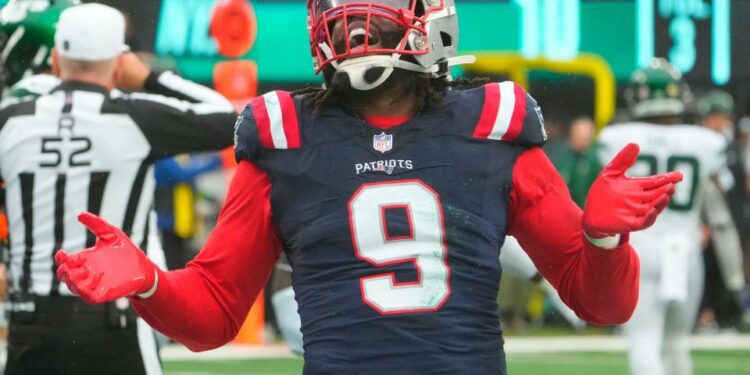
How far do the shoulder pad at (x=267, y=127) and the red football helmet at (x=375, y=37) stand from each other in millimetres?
117

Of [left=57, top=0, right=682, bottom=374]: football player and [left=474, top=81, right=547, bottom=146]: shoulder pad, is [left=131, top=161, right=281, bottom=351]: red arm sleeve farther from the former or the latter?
[left=474, top=81, right=547, bottom=146]: shoulder pad

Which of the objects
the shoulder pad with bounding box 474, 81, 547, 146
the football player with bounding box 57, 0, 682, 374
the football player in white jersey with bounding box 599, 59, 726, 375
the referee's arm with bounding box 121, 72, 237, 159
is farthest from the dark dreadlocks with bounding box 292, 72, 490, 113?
the football player in white jersey with bounding box 599, 59, 726, 375

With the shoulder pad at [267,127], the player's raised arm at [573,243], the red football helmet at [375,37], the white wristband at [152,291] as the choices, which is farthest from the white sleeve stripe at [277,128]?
the player's raised arm at [573,243]

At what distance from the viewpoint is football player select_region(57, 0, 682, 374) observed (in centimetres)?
305

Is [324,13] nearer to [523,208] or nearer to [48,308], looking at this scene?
[523,208]

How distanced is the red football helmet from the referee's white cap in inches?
60.1

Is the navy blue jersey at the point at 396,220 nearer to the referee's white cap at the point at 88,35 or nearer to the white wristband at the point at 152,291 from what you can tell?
the white wristband at the point at 152,291

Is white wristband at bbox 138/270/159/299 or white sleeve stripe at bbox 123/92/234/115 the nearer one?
white wristband at bbox 138/270/159/299

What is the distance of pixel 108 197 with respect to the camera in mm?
4527

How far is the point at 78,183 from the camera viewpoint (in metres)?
4.50

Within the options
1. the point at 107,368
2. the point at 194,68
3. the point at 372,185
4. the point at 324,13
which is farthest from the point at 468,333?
the point at 194,68

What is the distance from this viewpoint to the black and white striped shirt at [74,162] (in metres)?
4.50

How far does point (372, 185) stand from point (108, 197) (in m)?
1.61

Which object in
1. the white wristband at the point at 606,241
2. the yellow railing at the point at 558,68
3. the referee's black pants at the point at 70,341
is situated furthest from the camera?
the yellow railing at the point at 558,68
